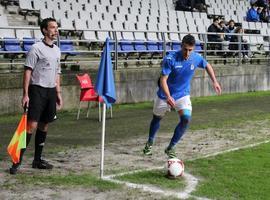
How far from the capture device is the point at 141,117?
1330 cm

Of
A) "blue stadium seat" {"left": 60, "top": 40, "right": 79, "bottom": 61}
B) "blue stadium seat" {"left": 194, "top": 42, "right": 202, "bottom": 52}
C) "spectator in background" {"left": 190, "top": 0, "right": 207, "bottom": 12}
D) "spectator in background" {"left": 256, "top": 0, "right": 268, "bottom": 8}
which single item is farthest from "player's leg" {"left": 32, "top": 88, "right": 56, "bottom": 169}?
"spectator in background" {"left": 256, "top": 0, "right": 268, "bottom": 8}

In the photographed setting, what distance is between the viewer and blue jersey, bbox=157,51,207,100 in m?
8.14

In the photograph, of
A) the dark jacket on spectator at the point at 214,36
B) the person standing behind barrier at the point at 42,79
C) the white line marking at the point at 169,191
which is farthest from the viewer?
the dark jacket on spectator at the point at 214,36

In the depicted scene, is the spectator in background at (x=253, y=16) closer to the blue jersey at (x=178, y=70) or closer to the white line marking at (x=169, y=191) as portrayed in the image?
the blue jersey at (x=178, y=70)

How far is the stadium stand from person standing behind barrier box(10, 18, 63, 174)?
20.0ft

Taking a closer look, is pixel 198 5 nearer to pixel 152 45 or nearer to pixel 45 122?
pixel 152 45

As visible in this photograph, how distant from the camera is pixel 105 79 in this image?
23.1 feet

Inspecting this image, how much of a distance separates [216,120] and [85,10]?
32.3 feet

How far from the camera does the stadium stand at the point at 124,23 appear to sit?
1623 cm

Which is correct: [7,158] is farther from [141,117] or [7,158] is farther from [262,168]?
[141,117]

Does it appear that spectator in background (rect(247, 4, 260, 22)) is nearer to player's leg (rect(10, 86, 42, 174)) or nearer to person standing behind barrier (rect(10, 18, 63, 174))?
person standing behind barrier (rect(10, 18, 63, 174))

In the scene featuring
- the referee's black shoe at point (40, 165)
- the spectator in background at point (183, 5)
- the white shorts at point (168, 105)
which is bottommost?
the referee's black shoe at point (40, 165)

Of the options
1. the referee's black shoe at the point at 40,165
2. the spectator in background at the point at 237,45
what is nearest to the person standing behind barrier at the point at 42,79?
the referee's black shoe at the point at 40,165

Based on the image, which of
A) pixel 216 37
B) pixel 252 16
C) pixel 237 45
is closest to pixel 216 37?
pixel 216 37
